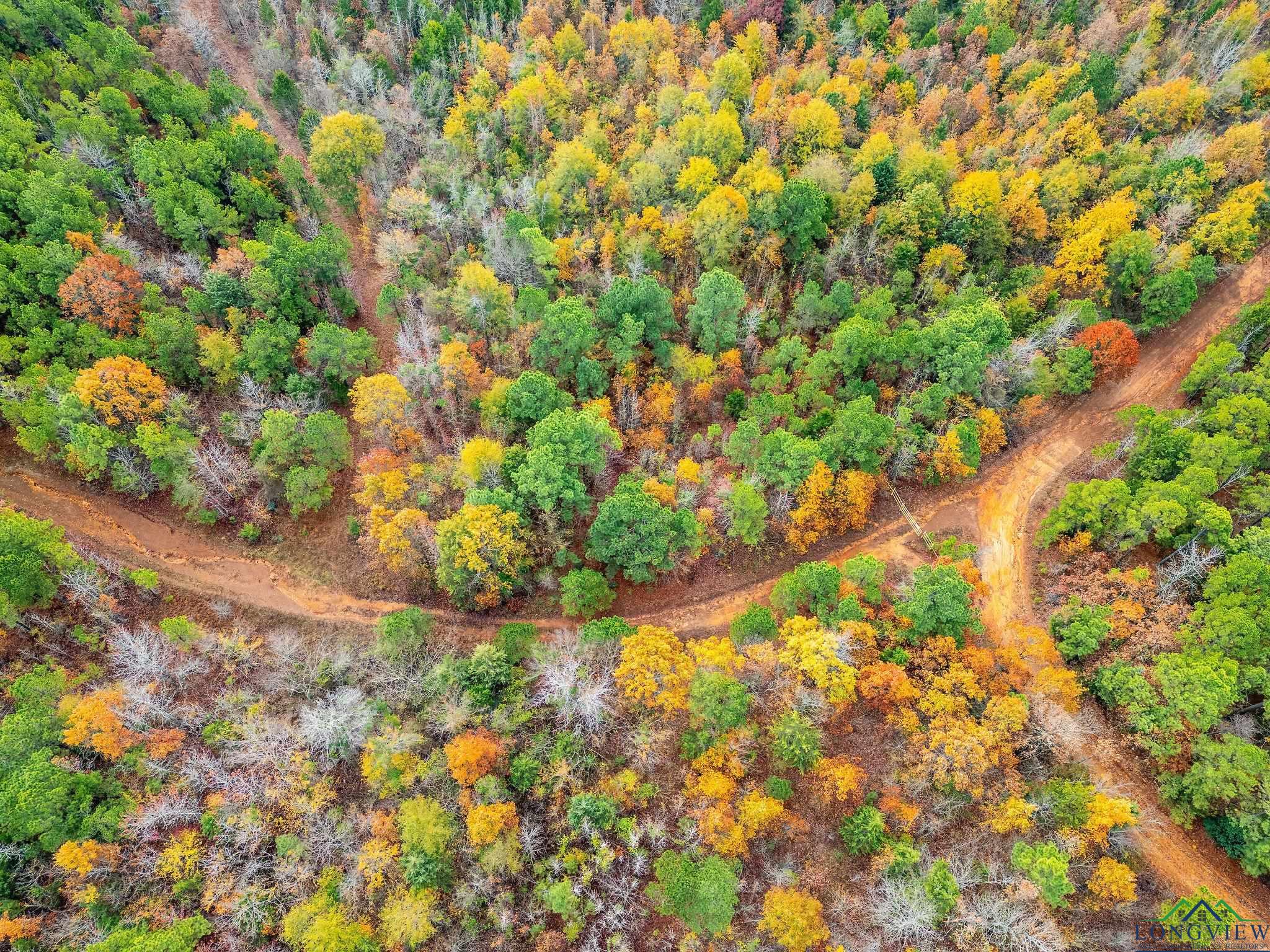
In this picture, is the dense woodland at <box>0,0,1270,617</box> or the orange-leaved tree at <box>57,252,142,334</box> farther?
the orange-leaved tree at <box>57,252,142,334</box>

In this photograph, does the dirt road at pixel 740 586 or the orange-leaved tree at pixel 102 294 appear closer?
the dirt road at pixel 740 586

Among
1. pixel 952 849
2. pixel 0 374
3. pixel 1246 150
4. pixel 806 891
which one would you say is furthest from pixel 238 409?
pixel 1246 150

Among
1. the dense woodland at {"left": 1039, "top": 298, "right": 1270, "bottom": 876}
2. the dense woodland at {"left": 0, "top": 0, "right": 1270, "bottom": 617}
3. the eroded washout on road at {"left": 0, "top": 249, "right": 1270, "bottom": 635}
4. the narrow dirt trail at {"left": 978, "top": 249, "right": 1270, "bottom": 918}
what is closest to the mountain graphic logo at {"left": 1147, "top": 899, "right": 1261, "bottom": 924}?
the narrow dirt trail at {"left": 978, "top": 249, "right": 1270, "bottom": 918}

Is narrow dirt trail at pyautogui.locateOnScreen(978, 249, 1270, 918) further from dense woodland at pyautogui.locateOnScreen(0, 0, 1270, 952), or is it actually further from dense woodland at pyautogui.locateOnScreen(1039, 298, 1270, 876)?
dense woodland at pyautogui.locateOnScreen(0, 0, 1270, 952)

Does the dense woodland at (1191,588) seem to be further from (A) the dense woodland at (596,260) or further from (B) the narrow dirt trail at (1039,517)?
(A) the dense woodland at (596,260)

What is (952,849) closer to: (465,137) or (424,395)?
(424,395)

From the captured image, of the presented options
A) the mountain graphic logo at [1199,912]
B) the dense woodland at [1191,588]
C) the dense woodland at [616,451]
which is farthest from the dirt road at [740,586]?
the mountain graphic logo at [1199,912]
